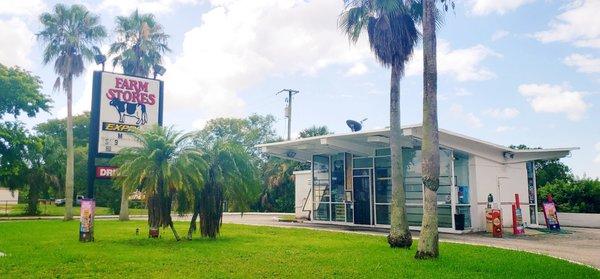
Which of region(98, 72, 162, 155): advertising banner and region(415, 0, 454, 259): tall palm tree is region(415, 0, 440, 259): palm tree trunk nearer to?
region(415, 0, 454, 259): tall palm tree

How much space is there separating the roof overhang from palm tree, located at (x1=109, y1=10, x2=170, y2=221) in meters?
12.6

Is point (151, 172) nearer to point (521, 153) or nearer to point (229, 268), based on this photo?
point (229, 268)

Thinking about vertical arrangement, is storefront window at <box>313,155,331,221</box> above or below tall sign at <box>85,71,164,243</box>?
below

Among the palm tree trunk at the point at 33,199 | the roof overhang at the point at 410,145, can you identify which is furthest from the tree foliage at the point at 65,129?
the roof overhang at the point at 410,145

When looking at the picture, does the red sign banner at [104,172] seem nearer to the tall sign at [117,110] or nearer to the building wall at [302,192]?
the tall sign at [117,110]

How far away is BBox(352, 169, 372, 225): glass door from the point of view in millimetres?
Result: 23000

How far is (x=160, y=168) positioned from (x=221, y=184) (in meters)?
2.13

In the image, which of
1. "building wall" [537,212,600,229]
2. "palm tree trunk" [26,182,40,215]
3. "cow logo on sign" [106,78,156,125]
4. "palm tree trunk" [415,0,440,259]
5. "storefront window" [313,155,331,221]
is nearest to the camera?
"palm tree trunk" [415,0,440,259]

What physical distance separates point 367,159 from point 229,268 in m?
14.0

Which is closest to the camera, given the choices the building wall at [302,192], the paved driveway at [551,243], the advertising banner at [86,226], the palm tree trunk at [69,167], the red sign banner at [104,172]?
the paved driveway at [551,243]

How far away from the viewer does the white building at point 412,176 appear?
65.2 ft

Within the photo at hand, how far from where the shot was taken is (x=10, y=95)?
29.4m

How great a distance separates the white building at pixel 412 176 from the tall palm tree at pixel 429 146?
5.76 meters

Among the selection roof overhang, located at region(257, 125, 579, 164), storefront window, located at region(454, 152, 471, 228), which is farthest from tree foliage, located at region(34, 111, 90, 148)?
storefront window, located at region(454, 152, 471, 228)
